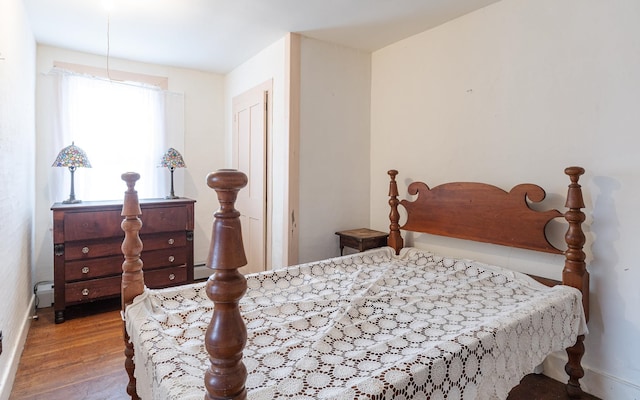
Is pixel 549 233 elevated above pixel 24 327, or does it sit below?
above

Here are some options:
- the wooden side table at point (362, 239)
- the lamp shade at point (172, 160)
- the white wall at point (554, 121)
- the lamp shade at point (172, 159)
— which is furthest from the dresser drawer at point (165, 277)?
the white wall at point (554, 121)

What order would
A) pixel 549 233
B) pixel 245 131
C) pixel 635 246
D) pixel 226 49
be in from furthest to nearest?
pixel 245 131
pixel 226 49
pixel 549 233
pixel 635 246

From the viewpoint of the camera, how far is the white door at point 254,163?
10.4 ft

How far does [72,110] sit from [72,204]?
0.94 m

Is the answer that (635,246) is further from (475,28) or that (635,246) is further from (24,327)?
(24,327)

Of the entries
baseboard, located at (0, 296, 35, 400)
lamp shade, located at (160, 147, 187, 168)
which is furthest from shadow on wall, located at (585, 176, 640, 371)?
lamp shade, located at (160, 147, 187, 168)

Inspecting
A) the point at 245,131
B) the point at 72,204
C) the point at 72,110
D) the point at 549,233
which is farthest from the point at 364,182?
the point at 72,110

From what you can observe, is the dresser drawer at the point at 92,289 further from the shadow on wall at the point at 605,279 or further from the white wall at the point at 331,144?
the shadow on wall at the point at 605,279

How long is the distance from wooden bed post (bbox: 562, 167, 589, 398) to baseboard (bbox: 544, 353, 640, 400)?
0.36 feet

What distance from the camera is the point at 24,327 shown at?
7.93 ft

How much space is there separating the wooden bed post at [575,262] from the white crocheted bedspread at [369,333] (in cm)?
11

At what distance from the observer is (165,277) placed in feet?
10.5

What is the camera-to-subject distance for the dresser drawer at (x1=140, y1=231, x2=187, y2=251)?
122 inches

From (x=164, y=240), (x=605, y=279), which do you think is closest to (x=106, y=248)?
(x=164, y=240)
